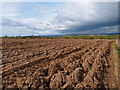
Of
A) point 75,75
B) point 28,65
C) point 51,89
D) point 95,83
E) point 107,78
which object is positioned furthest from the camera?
point 28,65

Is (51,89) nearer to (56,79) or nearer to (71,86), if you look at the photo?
(56,79)

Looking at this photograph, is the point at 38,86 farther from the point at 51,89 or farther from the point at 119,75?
the point at 119,75

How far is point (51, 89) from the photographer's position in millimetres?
3744

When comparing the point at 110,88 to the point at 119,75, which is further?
the point at 119,75

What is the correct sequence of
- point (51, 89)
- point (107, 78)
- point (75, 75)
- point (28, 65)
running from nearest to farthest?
point (51, 89), point (75, 75), point (107, 78), point (28, 65)

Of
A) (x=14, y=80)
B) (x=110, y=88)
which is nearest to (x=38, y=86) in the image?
(x=14, y=80)

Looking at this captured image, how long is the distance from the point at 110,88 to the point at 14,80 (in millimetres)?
4140

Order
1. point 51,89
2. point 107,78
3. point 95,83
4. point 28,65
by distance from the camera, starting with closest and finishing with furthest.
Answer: point 51,89 < point 95,83 < point 107,78 < point 28,65

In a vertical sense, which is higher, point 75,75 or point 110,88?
point 75,75

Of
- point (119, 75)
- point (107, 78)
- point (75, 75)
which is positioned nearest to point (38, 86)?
point (75, 75)

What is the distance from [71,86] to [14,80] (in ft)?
8.03

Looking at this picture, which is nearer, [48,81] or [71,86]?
[71,86]

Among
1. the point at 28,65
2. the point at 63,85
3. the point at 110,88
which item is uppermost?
the point at 28,65

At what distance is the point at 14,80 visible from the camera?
414 cm
